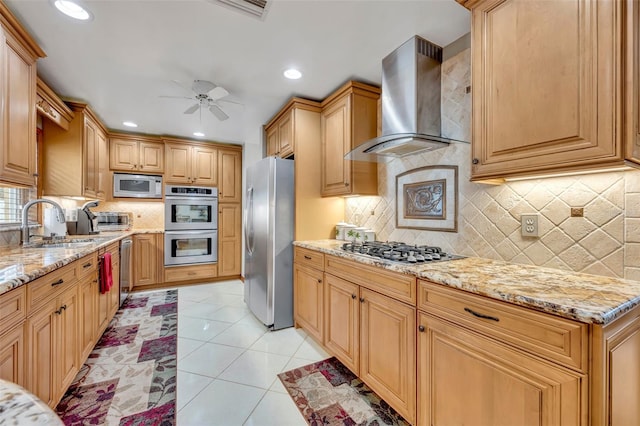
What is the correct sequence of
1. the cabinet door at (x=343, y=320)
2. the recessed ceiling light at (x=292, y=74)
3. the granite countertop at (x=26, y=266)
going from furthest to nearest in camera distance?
the recessed ceiling light at (x=292, y=74) → the cabinet door at (x=343, y=320) → the granite countertop at (x=26, y=266)

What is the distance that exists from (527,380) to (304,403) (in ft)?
4.08

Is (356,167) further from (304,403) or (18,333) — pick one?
(18,333)

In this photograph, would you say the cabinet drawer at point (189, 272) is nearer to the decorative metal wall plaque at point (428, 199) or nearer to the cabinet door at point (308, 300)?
the cabinet door at point (308, 300)

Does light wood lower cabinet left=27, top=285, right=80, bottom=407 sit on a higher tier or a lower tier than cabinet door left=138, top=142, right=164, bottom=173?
lower

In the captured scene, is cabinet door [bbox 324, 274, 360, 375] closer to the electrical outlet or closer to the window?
the electrical outlet

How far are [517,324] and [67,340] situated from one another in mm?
2404

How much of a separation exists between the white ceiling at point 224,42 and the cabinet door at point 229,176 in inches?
71.4

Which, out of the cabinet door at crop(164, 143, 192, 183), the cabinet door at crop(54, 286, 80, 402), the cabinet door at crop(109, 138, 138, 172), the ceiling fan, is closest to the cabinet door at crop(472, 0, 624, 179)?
the ceiling fan

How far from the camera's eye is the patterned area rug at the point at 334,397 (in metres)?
1.57

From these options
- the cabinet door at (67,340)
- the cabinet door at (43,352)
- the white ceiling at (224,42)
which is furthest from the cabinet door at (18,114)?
the cabinet door at (43,352)

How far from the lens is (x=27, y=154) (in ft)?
6.52

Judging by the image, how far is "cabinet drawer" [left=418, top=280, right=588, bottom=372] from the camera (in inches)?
33.8

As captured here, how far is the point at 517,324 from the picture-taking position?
0.99 meters

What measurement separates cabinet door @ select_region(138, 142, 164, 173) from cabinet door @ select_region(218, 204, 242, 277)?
110cm
